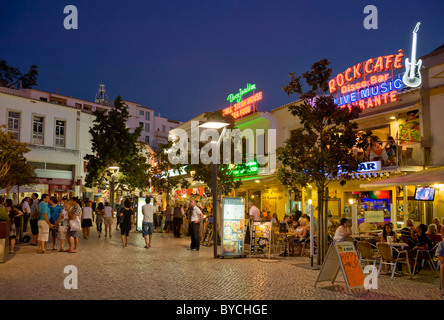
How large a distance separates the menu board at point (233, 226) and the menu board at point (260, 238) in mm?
443

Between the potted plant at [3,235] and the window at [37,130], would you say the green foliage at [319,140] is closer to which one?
the potted plant at [3,235]

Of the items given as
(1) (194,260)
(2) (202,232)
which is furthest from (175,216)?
(1) (194,260)

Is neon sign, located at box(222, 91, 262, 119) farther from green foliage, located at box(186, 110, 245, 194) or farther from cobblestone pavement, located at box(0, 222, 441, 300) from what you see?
cobblestone pavement, located at box(0, 222, 441, 300)

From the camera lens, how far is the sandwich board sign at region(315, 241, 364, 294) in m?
8.19

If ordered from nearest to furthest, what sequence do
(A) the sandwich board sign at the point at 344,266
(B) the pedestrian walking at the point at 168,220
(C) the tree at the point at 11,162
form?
(A) the sandwich board sign at the point at 344,266 → (C) the tree at the point at 11,162 → (B) the pedestrian walking at the point at 168,220

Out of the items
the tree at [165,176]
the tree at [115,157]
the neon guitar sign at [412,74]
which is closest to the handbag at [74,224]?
the tree at [165,176]

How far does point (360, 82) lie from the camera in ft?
63.0

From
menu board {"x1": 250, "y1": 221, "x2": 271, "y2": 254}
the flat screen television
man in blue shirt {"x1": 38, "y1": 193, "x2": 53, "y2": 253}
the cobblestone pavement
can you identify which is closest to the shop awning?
the flat screen television

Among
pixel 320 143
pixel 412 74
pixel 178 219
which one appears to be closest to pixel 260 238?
pixel 320 143

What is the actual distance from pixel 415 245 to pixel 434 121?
7727mm

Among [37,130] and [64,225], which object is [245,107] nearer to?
[64,225]

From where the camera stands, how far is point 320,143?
1204 cm

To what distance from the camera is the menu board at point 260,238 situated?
45.4 ft
